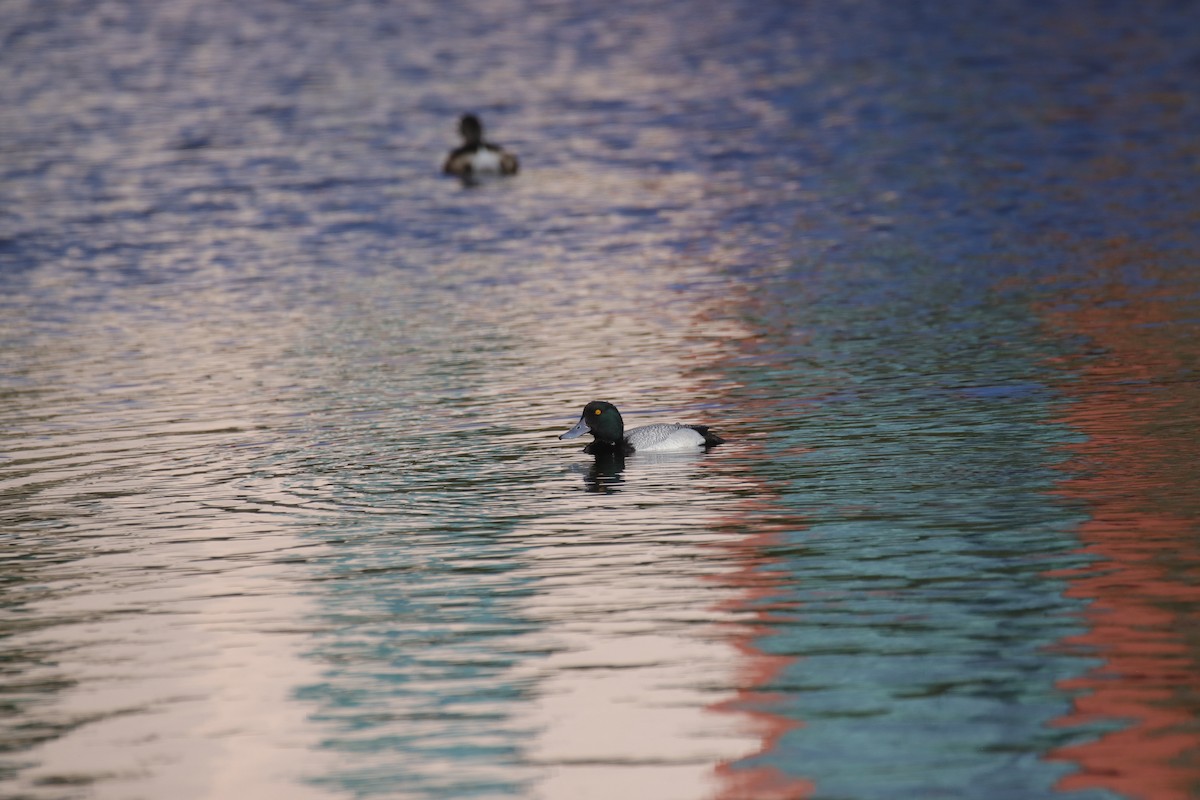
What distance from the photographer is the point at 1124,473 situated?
15898mm

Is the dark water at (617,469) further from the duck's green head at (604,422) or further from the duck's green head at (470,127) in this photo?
the duck's green head at (470,127)

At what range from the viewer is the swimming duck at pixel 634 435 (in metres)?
17.4

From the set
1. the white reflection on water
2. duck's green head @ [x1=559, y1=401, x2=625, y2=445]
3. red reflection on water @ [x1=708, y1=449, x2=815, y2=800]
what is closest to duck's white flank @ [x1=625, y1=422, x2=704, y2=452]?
duck's green head @ [x1=559, y1=401, x2=625, y2=445]

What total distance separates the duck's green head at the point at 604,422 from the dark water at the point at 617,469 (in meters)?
0.33

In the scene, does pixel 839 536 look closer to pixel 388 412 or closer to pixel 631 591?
pixel 631 591

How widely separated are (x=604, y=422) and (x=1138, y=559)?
5.30 meters

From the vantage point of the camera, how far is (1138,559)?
538 inches

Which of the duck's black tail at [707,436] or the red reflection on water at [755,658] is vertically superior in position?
the duck's black tail at [707,436]

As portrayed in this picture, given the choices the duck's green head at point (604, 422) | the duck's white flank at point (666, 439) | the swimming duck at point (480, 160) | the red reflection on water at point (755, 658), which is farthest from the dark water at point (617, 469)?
the swimming duck at point (480, 160)

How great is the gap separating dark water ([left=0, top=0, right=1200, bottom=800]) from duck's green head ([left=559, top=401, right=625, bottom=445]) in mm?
326

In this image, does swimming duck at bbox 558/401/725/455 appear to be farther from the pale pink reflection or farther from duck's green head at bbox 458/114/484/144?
duck's green head at bbox 458/114/484/144

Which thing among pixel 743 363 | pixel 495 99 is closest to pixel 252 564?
pixel 743 363

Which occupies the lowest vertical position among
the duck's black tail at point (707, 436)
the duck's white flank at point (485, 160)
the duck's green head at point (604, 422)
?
the duck's black tail at point (707, 436)

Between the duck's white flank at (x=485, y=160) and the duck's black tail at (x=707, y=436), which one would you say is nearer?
the duck's black tail at (x=707, y=436)
